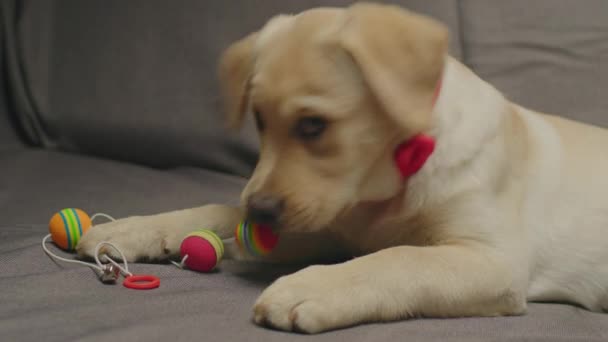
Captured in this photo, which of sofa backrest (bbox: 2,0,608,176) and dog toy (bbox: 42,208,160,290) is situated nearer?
dog toy (bbox: 42,208,160,290)

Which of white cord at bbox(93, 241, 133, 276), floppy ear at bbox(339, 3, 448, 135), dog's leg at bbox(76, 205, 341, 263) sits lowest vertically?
dog's leg at bbox(76, 205, 341, 263)

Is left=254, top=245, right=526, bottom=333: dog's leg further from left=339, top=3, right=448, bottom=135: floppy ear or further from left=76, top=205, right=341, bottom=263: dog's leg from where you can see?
left=76, top=205, right=341, bottom=263: dog's leg

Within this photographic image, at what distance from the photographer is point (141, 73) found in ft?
9.81

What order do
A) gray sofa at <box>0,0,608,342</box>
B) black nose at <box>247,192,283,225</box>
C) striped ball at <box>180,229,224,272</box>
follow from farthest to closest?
gray sofa at <box>0,0,608,342</box> < striped ball at <box>180,229,224,272</box> < black nose at <box>247,192,283,225</box>

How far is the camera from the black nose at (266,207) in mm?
1391

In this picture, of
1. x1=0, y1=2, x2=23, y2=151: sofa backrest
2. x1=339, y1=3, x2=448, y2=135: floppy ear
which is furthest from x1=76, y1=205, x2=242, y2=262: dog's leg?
A: x1=0, y1=2, x2=23, y2=151: sofa backrest

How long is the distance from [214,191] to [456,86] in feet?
3.69

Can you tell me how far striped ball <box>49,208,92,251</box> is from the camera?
1707 mm

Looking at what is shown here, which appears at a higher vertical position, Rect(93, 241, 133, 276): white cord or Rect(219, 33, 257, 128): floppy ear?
Rect(219, 33, 257, 128): floppy ear

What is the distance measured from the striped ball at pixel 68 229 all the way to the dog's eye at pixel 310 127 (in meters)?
0.61

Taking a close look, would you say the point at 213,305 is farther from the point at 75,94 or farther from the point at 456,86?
the point at 75,94

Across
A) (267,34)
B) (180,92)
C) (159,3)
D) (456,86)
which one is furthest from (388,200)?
(159,3)

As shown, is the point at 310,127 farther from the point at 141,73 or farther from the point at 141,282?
the point at 141,73

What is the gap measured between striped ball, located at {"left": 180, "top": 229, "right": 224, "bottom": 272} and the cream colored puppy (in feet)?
0.28
